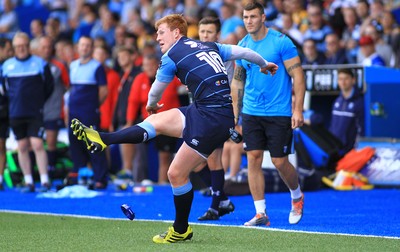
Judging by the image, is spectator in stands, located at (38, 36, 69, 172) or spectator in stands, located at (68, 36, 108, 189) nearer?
spectator in stands, located at (68, 36, 108, 189)

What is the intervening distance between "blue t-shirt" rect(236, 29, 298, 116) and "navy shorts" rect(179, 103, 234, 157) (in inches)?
62.0

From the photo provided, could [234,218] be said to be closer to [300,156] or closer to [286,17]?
[300,156]

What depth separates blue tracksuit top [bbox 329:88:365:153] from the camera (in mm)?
14867

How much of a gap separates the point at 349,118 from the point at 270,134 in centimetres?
574

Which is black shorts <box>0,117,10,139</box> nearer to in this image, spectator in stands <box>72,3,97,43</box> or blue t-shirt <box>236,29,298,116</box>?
blue t-shirt <box>236,29,298,116</box>

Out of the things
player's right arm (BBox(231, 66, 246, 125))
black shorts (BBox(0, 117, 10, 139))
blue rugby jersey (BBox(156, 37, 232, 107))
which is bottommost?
black shorts (BBox(0, 117, 10, 139))

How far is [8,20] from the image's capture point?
977 inches

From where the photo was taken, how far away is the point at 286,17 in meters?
17.9

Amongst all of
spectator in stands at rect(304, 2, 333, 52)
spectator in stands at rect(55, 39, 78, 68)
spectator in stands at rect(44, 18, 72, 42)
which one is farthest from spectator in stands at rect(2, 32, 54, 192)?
spectator in stands at rect(44, 18, 72, 42)

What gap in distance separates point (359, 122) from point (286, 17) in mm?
3669

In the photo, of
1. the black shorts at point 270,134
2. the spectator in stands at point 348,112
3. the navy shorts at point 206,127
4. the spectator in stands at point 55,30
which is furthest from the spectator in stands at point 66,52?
the navy shorts at point 206,127

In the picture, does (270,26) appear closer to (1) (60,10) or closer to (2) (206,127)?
(2) (206,127)

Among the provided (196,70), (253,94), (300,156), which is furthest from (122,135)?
(300,156)

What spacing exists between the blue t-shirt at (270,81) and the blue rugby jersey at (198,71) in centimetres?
151
